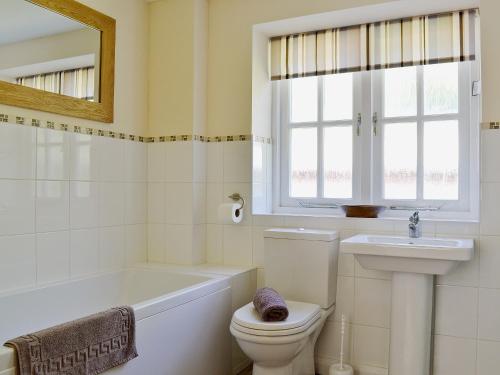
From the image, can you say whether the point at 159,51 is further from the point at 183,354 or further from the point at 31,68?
the point at 183,354

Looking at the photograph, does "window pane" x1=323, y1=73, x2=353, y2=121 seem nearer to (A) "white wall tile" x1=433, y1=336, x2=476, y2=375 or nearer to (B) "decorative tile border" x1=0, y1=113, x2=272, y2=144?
(B) "decorative tile border" x1=0, y1=113, x2=272, y2=144

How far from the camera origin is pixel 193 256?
294 centimetres

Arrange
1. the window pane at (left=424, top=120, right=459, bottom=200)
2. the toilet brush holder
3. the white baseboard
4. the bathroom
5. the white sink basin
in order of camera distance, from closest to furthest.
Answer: the white sink basin → the bathroom → the toilet brush holder → the white baseboard → the window pane at (left=424, top=120, right=459, bottom=200)

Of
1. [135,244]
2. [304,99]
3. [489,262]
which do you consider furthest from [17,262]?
[489,262]

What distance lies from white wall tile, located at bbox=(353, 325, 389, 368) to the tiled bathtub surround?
152cm

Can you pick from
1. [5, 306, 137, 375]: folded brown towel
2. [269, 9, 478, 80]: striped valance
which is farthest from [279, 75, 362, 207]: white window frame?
[5, 306, 137, 375]: folded brown towel

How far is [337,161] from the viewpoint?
299cm

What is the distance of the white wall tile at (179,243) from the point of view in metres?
2.94

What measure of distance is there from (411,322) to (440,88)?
4.66ft

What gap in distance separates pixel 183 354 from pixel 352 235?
3.84 feet

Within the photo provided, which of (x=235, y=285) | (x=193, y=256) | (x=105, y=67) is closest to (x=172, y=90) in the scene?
(x=105, y=67)

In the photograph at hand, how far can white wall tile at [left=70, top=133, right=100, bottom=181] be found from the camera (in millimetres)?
2514

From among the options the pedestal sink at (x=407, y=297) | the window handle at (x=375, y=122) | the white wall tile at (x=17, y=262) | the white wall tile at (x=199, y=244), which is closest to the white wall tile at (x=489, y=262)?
the pedestal sink at (x=407, y=297)

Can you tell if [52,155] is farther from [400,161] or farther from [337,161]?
[400,161]
